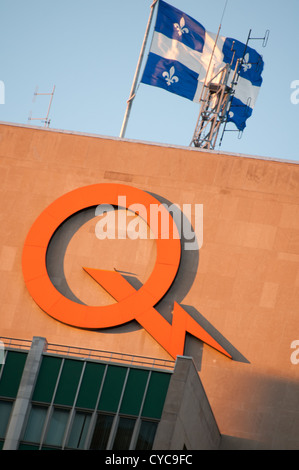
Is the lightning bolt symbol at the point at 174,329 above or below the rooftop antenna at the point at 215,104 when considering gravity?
below

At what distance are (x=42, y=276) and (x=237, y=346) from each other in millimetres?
9931

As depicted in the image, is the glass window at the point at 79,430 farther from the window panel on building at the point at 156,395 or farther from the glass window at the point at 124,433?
the window panel on building at the point at 156,395

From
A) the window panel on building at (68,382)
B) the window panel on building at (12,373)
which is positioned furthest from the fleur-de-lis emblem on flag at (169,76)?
the window panel on building at (12,373)

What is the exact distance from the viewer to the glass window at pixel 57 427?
35.3 metres

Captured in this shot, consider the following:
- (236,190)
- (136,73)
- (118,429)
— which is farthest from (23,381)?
(136,73)

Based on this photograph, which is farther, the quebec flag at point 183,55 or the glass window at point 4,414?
the quebec flag at point 183,55

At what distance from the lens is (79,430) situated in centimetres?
3544

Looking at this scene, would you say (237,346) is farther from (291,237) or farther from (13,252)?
(13,252)

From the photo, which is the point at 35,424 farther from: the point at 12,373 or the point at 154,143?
the point at 154,143

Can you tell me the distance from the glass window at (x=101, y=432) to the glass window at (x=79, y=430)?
0.43m

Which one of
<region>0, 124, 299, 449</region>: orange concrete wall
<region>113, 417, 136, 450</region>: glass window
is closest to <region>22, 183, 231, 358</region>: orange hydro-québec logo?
<region>0, 124, 299, 449</region>: orange concrete wall

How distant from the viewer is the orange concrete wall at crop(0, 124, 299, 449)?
138 ft

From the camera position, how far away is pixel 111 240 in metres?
44.9

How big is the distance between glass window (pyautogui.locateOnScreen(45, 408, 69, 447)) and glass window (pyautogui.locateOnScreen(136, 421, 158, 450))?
308 cm
